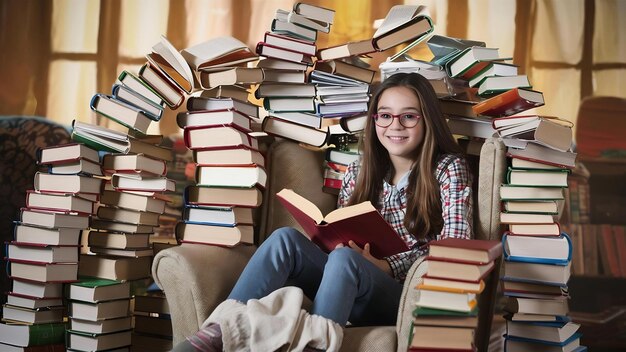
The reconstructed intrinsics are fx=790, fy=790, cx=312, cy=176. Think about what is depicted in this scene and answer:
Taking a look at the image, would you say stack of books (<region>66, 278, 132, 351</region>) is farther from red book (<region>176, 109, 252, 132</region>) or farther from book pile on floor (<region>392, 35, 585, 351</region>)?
book pile on floor (<region>392, 35, 585, 351</region>)

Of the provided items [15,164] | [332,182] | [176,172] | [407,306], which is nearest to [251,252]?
[332,182]

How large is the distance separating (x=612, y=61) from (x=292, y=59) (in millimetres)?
1705

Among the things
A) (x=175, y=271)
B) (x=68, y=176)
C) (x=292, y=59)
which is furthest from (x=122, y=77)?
(x=175, y=271)

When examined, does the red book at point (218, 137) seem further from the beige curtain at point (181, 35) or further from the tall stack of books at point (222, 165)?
the beige curtain at point (181, 35)

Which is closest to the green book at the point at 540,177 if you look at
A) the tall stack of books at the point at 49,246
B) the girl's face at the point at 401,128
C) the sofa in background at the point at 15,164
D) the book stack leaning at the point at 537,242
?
the book stack leaning at the point at 537,242

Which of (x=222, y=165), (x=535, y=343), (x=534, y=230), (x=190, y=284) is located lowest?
(x=535, y=343)

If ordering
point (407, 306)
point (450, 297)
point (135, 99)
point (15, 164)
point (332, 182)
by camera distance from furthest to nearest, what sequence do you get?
1. point (15, 164)
2. point (332, 182)
3. point (135, 99)
4. point (407, 306)
5. point (450, 297)

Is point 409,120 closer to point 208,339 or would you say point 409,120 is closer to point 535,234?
point 535,234

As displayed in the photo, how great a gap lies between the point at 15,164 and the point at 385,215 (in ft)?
6.49

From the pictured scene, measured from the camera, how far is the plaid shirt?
2.28 metres

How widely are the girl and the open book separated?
37mm

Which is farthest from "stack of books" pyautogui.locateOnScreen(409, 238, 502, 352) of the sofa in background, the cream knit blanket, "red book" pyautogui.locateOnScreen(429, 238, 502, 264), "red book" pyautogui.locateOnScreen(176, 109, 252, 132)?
the sofa in background

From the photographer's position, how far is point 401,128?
8.15 ft

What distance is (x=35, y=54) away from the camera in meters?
3.87
